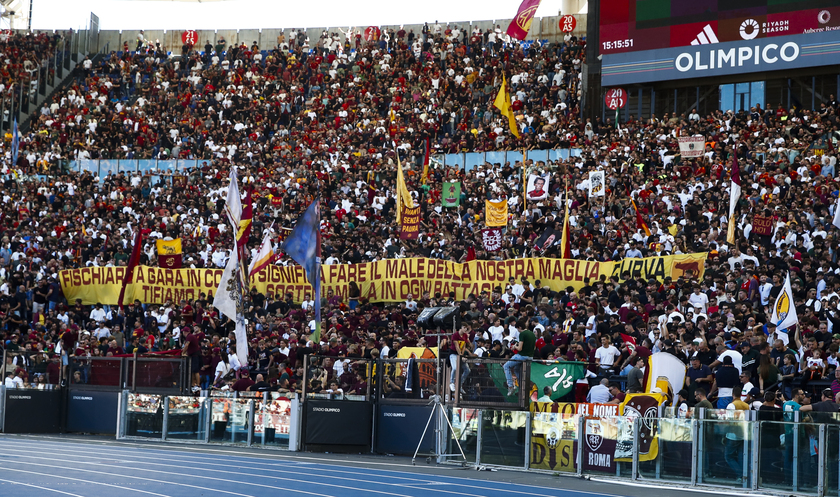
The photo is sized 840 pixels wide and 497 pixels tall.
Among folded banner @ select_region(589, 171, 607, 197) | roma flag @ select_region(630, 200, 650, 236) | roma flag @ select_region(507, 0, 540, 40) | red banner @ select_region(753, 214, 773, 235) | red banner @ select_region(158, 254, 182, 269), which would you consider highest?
roma flag @ select_region(507, 0, 540, 40)

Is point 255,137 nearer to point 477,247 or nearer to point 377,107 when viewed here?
point 377,107

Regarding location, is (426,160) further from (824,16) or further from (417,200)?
(824,16)

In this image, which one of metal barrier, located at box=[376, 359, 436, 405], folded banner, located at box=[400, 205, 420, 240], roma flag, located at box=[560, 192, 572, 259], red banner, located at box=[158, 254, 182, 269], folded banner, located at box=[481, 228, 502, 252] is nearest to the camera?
metal barrier, located at box=[376, 359, 436, 405]

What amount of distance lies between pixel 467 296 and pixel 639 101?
558 inches

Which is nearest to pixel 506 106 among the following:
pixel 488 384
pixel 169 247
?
pixel 169 247

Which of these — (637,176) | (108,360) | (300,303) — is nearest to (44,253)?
(300,303)

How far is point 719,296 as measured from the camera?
20000 millimetres

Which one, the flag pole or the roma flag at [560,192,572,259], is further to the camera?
the flag pole

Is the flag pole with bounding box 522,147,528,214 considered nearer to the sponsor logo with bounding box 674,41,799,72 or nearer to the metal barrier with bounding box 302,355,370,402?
the sponsor logo with bounding box 674,41,799,72

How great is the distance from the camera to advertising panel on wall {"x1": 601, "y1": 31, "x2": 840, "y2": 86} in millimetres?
33719

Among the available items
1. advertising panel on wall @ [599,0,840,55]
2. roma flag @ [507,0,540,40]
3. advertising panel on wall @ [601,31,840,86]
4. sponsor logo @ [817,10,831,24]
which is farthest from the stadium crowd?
sponsor logo @ [817,10,831,24]

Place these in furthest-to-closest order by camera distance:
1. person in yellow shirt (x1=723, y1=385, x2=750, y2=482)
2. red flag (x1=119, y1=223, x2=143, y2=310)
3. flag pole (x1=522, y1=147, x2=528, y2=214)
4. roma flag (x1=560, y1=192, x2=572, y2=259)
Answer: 1. flag pole (x1=522, y1=147, x2=528, y2=214)
2. red flag (x1=119, y1=223, x2=143, y2=310)
3. roma flag (x1=560, y1=192, x2=572, y2=259)
4. person in yellow shirt (x1=723, y1=385, x2=750, y2=482)

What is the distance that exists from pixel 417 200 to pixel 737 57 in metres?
11.5

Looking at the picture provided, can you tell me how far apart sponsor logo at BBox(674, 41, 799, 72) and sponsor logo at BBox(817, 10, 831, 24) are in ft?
3.28
